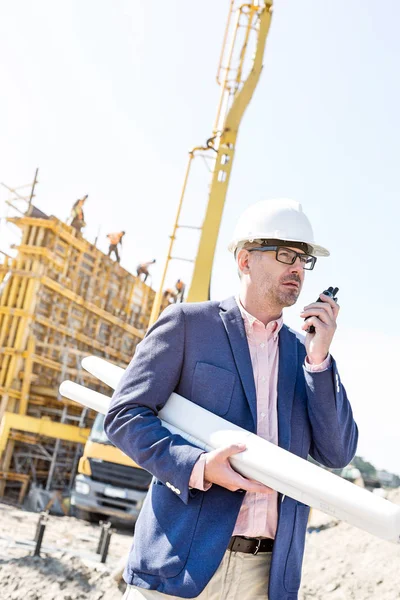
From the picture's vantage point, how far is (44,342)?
594 inches

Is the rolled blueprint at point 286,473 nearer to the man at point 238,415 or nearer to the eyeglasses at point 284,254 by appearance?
the man at point 238,415

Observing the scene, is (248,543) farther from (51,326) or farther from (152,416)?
(51,326)

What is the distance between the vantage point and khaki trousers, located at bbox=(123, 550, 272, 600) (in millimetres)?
1740

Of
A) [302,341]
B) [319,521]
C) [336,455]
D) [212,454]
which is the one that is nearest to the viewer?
[212,454]

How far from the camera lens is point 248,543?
5.85 feet

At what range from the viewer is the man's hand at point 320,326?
6.27 ft

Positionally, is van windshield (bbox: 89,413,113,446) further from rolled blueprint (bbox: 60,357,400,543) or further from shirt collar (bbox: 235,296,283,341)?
rolled blueprint (bbox: 60,357,400,543)

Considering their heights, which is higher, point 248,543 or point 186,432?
point 186,432

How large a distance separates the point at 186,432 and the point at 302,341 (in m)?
0.59

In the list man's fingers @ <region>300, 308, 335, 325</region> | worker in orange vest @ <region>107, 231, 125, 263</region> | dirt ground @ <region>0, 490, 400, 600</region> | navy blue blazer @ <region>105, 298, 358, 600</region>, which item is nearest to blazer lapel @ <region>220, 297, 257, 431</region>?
navy blue blazer @ <region>105, 298, 358, 600</region>

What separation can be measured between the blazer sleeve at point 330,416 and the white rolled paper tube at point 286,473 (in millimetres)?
236

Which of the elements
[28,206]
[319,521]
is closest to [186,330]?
[319,521]

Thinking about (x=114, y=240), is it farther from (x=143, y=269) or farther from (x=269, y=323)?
(x=269, y=323)

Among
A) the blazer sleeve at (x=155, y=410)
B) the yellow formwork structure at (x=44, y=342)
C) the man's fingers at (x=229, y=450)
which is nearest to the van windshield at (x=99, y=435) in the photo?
the yellow formwork structure at (x=44, y=342)
